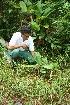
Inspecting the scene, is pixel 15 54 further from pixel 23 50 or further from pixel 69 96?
pixel 69 96

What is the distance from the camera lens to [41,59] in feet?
24.2

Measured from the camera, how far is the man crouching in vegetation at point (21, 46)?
718cm

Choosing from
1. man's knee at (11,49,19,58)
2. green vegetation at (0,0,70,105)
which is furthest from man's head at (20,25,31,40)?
green vegetation at (0,0,70,105)

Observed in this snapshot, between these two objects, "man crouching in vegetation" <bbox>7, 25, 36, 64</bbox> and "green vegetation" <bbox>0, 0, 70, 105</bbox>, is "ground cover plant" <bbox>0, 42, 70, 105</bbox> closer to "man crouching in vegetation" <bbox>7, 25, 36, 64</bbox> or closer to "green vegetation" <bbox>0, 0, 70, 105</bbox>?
"green vegetation" <bbox>0, 0, 70, 105</bbox>

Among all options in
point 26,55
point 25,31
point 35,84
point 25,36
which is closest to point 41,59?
point 26,55

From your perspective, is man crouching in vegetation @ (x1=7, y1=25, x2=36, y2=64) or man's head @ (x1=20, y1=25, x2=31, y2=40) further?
man crouching in vegetation @ (x1=7, y1=25, x2=36, y2=64)

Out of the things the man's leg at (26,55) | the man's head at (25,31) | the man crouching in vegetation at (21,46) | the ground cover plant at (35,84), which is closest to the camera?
the ground cover plant at (35,84)

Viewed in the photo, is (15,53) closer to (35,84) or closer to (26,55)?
(26,55)

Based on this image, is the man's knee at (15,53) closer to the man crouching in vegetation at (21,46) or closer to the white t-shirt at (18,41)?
the man crouching in vegetation at (21,46)

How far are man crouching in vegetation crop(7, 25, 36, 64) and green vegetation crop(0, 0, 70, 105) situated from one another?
237mm

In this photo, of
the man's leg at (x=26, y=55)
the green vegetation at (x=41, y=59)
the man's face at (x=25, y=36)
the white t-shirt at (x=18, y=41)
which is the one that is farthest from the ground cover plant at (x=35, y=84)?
the man's face at (x=25, y=36)

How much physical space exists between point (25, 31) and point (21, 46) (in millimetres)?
435

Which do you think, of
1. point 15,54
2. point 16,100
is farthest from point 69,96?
point 15,54

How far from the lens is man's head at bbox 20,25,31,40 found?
6961mm
